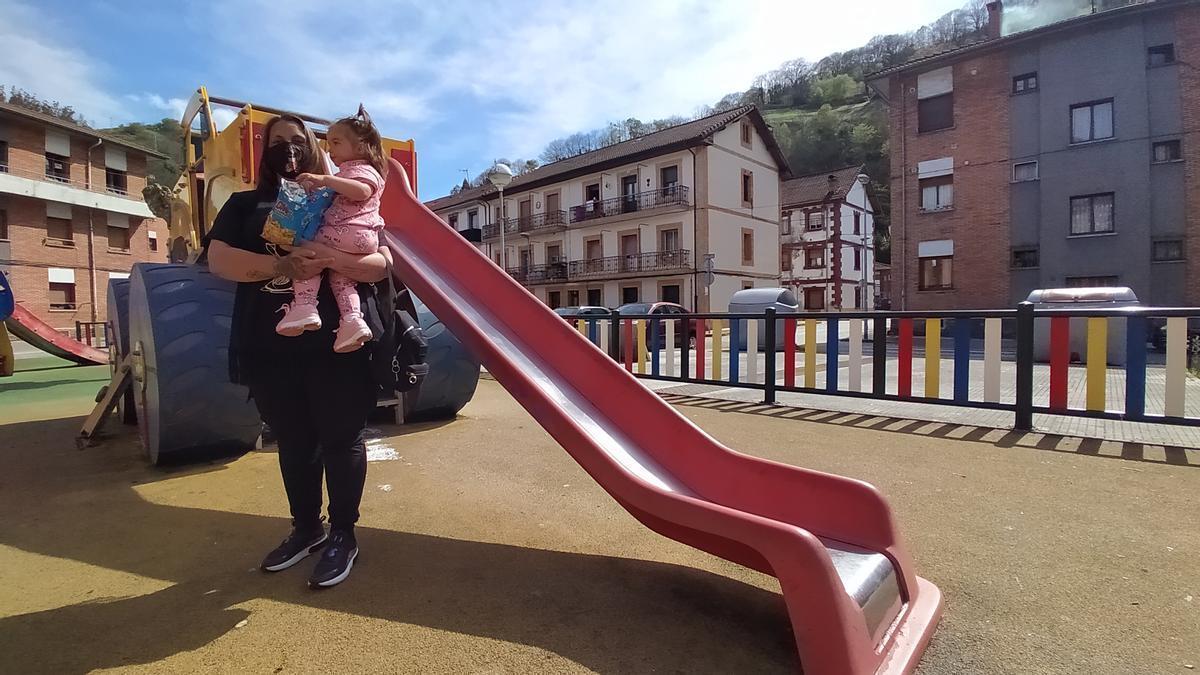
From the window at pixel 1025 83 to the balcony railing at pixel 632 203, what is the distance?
13.7m

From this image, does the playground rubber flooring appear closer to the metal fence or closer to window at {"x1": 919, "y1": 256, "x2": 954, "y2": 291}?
the metal fence

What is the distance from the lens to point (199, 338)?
342cm

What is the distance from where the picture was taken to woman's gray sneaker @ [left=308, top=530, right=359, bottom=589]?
7.21 feet

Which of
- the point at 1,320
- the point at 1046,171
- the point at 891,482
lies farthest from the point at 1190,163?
the point at 1,320

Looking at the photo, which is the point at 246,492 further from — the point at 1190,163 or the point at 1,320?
the point at 1190,163

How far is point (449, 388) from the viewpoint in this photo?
5.25m

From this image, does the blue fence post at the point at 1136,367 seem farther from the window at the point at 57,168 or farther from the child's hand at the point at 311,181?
the window at the point at 57,168

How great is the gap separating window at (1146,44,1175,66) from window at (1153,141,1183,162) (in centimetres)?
250

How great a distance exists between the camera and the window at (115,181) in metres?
28.6

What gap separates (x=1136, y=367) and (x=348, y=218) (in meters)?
5.46

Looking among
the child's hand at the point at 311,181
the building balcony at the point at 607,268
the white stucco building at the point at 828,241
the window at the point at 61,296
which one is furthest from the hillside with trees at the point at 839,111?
the child's hand at the point at 311,181

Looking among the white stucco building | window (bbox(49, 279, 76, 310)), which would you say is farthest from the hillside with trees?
window (bbox(49, 279, 76, 310))

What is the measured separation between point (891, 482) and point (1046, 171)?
74.1 ft

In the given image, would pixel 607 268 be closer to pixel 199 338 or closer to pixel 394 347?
pixel 199 338
